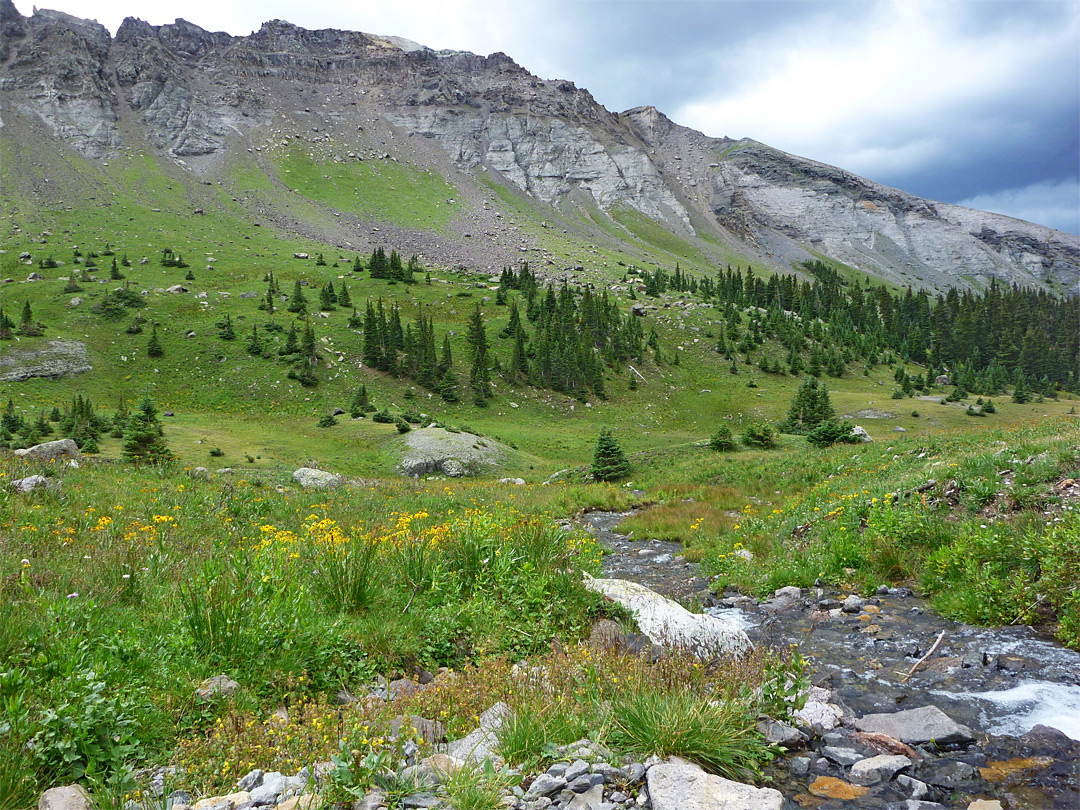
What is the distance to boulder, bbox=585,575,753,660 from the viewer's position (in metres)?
5.70

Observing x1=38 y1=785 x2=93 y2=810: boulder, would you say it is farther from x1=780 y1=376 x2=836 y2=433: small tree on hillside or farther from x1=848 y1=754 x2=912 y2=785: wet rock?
x1=780 y1=376 x2=836 y2=433: small tree on hillside

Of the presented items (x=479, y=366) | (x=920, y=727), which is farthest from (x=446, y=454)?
(x=920, y=727)

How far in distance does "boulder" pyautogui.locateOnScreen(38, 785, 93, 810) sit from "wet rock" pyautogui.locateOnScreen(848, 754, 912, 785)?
5243 millimetres

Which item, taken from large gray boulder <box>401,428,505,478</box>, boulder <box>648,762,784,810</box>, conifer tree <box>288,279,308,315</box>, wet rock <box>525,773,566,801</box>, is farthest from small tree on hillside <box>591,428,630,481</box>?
conifer tree <box>288,279,308,315</box>

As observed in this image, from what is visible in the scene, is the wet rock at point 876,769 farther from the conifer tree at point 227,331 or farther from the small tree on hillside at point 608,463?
the conifer tree at point 227,331

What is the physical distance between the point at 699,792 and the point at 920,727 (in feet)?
8.59

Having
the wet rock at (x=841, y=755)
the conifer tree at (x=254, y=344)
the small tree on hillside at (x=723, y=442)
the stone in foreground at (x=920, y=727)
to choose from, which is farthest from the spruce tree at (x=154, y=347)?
the stone in foreground at (x=920, y=727)

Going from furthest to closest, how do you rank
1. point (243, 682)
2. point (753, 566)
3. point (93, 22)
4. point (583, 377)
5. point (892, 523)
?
point (93, 22) < point (583, 377) < point (753, 566) < point (892, 523) < point (243, 682)

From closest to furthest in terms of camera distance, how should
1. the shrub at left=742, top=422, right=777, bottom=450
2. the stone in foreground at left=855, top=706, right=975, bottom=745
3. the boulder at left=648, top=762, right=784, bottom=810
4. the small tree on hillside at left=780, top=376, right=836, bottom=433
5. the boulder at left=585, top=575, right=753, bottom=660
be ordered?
the boulder at left=648, top=762, right=784, bottom=810, the stone in foreground at left=855, top=706, right=975, bottom=745, the boulder at left=585, top=575, right=753, bottom=660, the shrub at left=742, top=422, right=777, bottom=450, the small tree on hillside at left=780, top=376, right=836, bottom=433

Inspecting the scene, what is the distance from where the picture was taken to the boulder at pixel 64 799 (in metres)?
3.08

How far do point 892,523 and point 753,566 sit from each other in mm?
2566

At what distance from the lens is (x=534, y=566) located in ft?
23.0

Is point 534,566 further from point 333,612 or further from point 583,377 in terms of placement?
point 583,377

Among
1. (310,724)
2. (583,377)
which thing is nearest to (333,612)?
(310,724)
